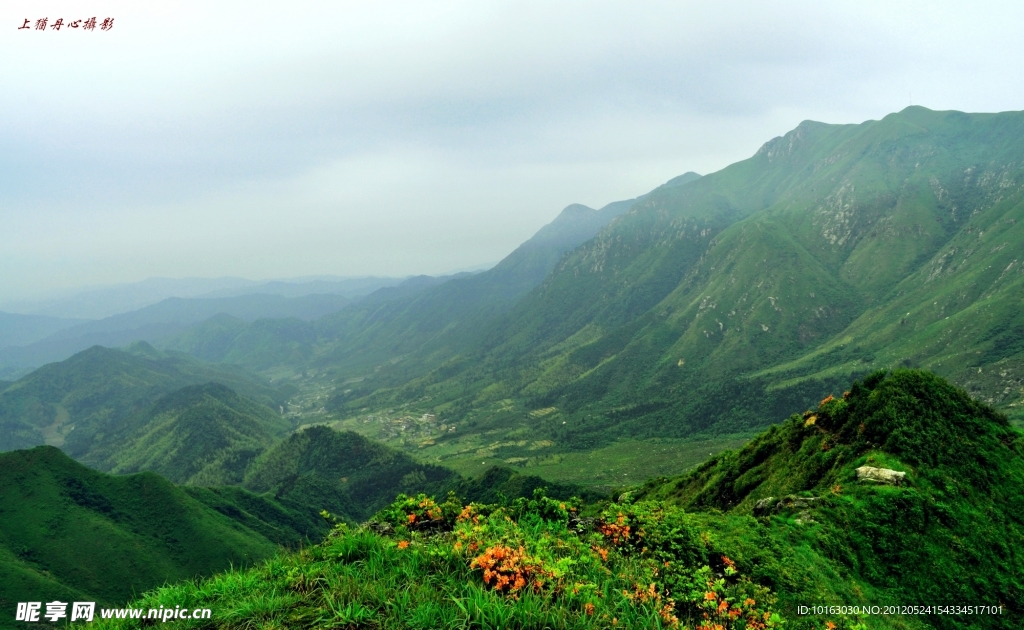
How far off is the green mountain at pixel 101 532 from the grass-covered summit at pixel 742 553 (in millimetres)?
97951

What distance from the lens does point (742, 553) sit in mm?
15195

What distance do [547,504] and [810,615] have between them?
26.3ft

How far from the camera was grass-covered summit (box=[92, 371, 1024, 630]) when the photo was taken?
848 centimetres

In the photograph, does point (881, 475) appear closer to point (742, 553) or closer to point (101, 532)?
point (742, 553)

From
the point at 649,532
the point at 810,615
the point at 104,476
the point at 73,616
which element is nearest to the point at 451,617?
the point at 649,532

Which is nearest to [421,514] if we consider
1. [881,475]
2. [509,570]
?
[509,570]

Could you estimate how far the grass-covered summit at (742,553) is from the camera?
848 centimetres

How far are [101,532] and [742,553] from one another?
142440 millimetres
